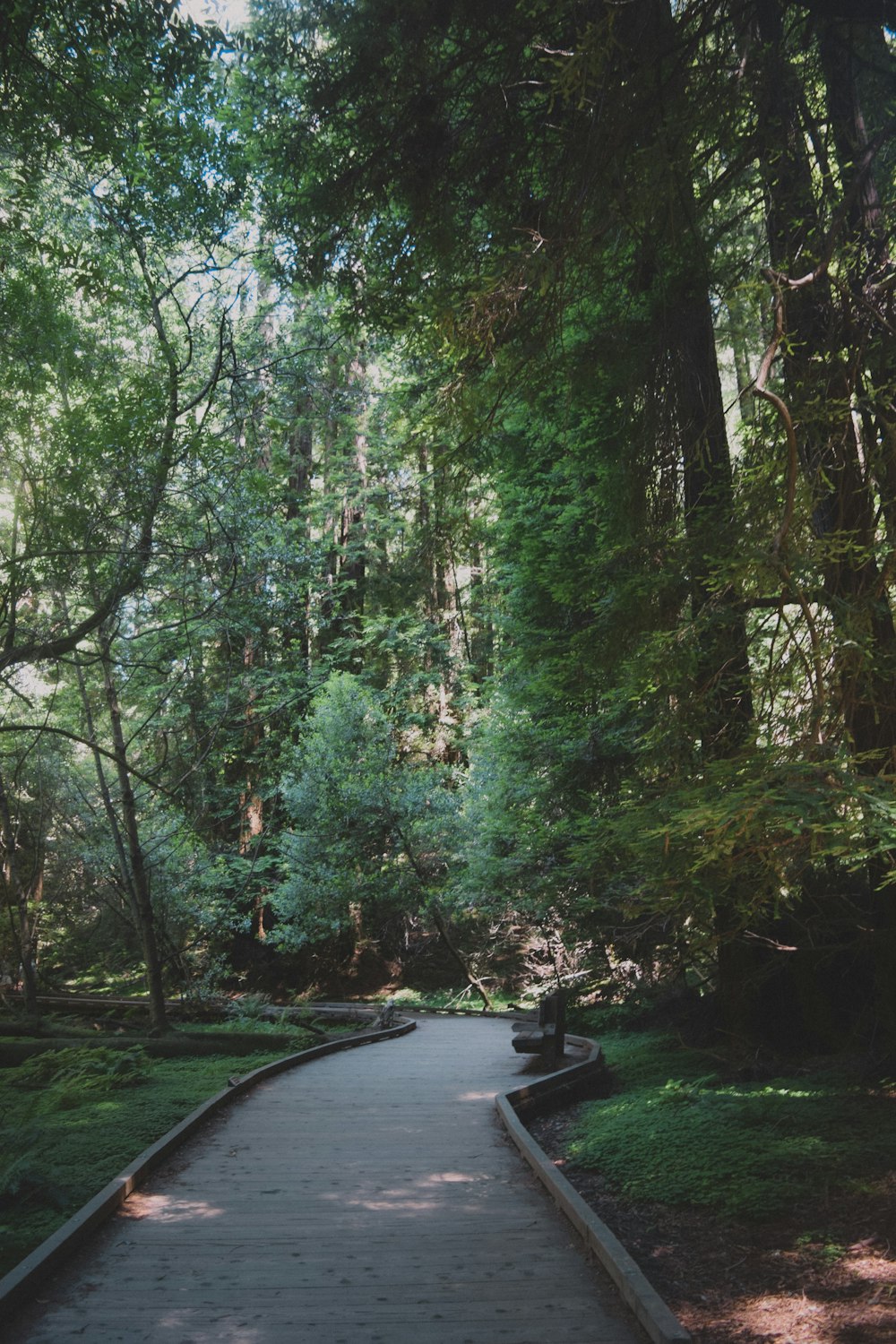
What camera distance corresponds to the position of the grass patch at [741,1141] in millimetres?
5133

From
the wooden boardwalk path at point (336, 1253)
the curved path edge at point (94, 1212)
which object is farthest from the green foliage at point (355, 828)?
the wooden boardwalk path at point (336, 1253)

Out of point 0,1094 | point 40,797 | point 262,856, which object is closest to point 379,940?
point 262,856

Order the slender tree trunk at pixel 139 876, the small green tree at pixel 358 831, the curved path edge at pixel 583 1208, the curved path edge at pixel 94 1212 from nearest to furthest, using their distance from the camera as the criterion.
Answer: the curved path edge at pixel 583 1208, the curved path edge at pixel 94 1212, the slender tree trunk at pixel 139 876, the small green tree at pixel 358 831

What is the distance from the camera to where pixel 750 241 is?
27.5 feet

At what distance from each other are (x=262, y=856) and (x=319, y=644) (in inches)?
261

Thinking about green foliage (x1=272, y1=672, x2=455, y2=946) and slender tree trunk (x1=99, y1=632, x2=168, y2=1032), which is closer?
slender tree trunk (x1=99, y1=632, x2=168, y2=1032)

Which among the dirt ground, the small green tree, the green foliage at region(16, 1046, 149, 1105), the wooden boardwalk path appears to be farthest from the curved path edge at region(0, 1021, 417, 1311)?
the small green tree

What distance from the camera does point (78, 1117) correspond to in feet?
25.3

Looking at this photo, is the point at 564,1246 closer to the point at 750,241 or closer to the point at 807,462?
the point at 807,462

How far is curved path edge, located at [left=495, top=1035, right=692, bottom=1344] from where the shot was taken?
3.51m

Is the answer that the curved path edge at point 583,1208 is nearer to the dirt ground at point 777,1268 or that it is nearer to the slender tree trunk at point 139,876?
the dirt ground at point 777,1268

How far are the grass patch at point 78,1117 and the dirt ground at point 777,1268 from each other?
2.99m

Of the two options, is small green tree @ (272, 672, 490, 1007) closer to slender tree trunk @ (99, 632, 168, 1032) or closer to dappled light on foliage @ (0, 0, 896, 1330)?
dappled light on foliage @ (0, 0, 896, 1330)

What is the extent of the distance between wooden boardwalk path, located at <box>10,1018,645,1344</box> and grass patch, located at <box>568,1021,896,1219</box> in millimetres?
687
